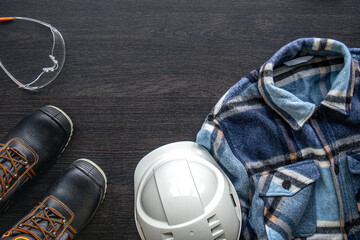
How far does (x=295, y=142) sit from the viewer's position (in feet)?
2.22

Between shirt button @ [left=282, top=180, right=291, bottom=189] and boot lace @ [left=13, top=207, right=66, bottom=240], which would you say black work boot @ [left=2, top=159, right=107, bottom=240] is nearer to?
boot lace @ [left=13, top=207, right=66, bottom=240]

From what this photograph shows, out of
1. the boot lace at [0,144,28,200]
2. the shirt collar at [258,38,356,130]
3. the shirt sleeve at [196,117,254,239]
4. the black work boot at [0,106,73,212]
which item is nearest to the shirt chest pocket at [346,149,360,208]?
the shirt collar at [258,38,356,130]

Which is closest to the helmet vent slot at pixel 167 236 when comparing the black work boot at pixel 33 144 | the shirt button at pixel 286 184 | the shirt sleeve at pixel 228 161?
the shirt sleeve at pixel 228 161

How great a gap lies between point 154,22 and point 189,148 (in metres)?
0.40

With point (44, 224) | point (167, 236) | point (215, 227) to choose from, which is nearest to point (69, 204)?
point (44, 224)

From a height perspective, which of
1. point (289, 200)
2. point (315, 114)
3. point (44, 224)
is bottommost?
point (44, 224)

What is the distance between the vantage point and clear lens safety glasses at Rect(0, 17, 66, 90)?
816 mm

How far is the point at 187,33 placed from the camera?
0.82 meters

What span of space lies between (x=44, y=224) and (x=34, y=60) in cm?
49

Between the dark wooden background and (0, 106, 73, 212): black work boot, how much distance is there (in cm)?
3

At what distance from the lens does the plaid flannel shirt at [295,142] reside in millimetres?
640

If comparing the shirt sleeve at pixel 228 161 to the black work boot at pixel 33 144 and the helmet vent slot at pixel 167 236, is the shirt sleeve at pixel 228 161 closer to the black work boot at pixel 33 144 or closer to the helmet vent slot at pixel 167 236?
the helmet vent slot at pixel 167 236

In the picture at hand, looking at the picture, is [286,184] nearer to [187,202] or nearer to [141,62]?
[187,202]

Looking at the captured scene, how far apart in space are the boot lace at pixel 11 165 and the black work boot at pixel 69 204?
10 cm
